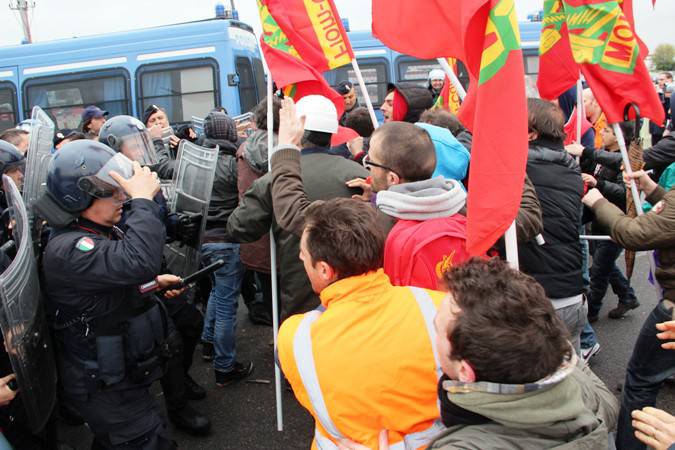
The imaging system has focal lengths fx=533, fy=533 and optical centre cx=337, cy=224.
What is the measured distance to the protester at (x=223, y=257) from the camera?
3811mm

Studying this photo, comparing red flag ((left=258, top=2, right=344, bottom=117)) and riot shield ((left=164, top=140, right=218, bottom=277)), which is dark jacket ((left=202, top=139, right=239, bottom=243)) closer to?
riot shield ((left=164, top=140, right=218, bottom=277))

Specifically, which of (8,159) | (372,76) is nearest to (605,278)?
(8,159)

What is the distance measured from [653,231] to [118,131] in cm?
295

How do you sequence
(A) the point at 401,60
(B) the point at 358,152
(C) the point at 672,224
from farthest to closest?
(A) the point at 401,60, (B) the point at 358,152, (C) the point at 672,224

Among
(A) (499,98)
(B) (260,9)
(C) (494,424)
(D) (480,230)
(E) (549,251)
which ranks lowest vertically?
(E) (549,251)

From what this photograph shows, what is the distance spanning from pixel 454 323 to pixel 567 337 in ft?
0.85

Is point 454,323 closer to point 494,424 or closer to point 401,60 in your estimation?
point 494,424

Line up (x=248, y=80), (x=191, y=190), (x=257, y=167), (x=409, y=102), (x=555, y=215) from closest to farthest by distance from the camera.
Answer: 1. (x=555, y=215)
2. (x=191, y=190)
3. (x=257, y=167)
4. (x=409, y=102)
5. (x=248, y=80)

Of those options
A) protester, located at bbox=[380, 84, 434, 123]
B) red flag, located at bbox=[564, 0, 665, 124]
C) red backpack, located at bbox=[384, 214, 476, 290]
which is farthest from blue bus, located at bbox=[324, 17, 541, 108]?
red backpack, located at bbox=[384, 214, 476, 290]

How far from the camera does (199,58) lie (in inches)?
372

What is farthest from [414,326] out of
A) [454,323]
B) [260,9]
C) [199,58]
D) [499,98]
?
[199,58]

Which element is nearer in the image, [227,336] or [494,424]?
[494,424]

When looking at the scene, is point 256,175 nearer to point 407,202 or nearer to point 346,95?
point 407,202

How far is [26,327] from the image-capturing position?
197 centimetres
